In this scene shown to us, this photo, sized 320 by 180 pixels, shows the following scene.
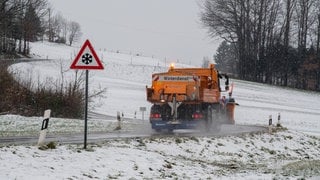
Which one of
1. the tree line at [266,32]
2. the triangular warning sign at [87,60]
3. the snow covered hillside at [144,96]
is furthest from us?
the tree line at [266,32]

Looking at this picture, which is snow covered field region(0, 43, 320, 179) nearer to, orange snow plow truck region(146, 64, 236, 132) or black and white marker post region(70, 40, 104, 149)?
orange snow plow truck region(146, 64, 236, 132)

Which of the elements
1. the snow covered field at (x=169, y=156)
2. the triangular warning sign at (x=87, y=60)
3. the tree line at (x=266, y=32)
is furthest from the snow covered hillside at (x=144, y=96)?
the triangular warning sign at (x=87, y=60)

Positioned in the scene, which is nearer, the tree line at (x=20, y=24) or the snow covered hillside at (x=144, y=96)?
the snow covered hillside at (x=144, y=96)

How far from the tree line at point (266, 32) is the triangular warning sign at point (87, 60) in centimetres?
6867

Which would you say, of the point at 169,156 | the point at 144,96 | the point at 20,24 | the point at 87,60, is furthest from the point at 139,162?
the point at 20,24

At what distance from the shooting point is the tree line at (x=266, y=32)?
3159 inches

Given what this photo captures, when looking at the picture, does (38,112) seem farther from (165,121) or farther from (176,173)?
(176,173)

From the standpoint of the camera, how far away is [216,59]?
15612cm

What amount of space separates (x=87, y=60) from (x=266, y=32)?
74.1m

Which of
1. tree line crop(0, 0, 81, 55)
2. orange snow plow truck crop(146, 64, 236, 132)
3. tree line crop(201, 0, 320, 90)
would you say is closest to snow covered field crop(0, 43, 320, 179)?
orange snow plow truck crop(146, 64, 236, 132)

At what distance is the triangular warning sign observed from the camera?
43.2ft

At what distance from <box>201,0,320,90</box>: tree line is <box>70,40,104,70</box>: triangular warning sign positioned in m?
68.7

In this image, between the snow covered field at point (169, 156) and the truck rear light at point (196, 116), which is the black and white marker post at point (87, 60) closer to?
the snow covered field at point (169, 156)

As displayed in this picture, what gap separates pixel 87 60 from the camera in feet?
43.3
